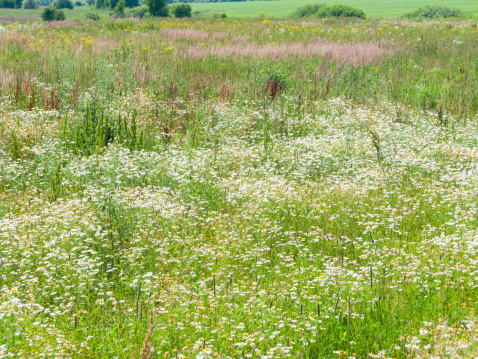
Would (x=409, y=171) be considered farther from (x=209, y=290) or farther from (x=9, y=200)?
(x=9, y=200)

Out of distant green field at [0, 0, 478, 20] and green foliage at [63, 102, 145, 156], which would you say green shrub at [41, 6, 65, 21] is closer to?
distant green field at [0, 0, 478, 20]

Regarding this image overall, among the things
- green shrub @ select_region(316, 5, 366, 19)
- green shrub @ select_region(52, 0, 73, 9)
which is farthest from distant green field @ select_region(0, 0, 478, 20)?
green shrub @ select_region(52, 0, 73, 9)

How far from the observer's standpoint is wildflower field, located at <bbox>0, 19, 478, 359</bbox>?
114 inches

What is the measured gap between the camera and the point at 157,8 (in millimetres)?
50219

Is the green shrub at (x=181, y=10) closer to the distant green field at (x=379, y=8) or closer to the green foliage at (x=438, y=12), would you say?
the distant green field at (x=379, y=8)

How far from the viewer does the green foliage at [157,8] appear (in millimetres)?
49231

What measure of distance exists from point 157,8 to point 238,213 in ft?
166

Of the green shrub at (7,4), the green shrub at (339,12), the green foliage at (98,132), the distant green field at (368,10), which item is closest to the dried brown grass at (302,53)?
the green foliage at (98,132)

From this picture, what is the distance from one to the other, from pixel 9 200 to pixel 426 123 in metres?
6.95

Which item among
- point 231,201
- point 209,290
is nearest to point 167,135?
point 231,201

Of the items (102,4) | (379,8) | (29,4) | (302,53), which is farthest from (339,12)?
(29,4)

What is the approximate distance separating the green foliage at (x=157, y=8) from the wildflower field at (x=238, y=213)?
41.6m

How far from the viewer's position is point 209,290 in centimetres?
346

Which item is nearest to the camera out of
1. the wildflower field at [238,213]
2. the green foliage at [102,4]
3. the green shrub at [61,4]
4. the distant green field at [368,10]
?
the wildflower field at [238,213]
